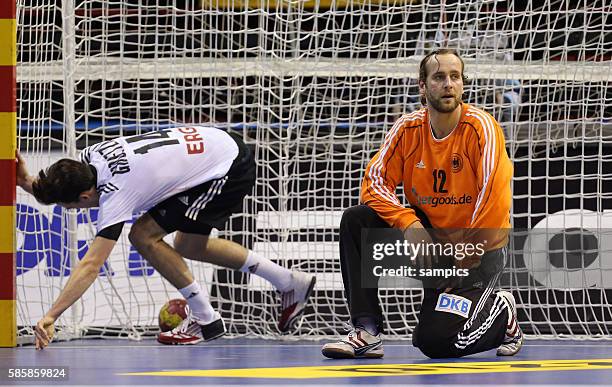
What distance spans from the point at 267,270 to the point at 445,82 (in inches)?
55.9

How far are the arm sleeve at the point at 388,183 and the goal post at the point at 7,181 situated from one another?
1582mm

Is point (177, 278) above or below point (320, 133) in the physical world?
below

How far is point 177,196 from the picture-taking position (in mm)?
4781

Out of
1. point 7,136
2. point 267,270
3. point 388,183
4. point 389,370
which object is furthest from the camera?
point 267,270

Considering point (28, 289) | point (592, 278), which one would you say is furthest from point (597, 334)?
point (28, 289)

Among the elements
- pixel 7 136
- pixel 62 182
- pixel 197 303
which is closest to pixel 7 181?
pixel 7 136

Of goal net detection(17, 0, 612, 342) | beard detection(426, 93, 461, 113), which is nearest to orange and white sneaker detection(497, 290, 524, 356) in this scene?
beard detection(426, 93, 461, 113)

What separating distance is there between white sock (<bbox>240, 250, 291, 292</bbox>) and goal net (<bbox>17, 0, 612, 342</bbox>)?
42 centimetres

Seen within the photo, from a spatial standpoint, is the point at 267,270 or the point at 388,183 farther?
the point at 267,270

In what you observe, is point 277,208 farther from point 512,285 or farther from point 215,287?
point 512,285

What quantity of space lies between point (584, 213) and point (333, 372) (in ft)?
8.31

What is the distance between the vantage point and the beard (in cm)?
400

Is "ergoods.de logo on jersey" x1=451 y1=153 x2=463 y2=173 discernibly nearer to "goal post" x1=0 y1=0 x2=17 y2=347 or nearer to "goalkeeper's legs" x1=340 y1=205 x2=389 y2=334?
"goalkeeper's legs" x1=340 y1=205 x2=389 y2=334
